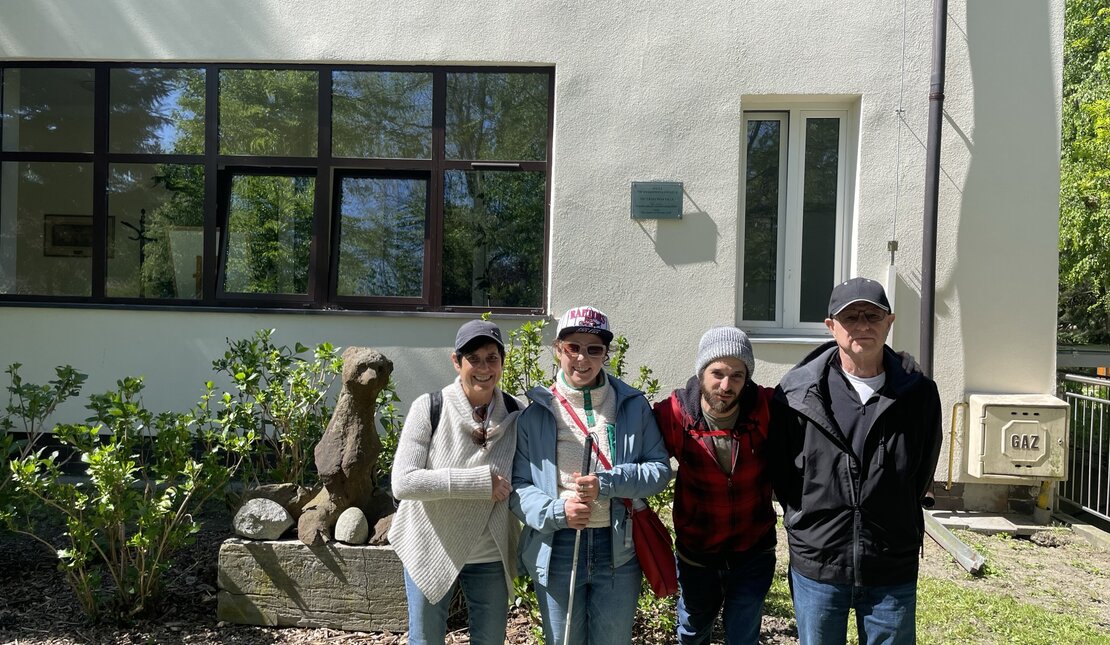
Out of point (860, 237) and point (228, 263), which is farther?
point (228, 263)

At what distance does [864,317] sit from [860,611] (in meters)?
1.04

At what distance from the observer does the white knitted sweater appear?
286 centimetres

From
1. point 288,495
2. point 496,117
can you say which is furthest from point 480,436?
point 496,117

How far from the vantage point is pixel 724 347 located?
2.78 meters

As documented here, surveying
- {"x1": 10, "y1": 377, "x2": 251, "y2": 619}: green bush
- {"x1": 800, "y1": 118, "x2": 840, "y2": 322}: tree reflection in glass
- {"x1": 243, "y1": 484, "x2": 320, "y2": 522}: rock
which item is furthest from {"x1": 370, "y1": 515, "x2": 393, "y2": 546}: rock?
{"x1": 800, "y1": 118, "x2": 840, "y2": 322}: tree reflection in glass

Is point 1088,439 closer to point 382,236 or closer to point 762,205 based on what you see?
point 762,205

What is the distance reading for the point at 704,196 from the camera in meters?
6.32

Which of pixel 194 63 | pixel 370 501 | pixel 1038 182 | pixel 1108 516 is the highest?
pixel 194 63

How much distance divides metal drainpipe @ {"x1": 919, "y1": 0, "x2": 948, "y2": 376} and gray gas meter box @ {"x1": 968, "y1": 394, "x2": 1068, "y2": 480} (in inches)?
22.0

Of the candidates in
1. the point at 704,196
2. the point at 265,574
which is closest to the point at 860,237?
the point at 704,196

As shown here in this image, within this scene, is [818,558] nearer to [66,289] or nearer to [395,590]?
[395,590]

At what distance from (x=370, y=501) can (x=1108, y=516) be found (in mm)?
5730

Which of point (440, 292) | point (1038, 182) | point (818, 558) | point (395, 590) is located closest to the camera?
point (818, 558)

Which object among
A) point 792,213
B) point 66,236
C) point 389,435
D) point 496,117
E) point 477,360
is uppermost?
point 496,117
